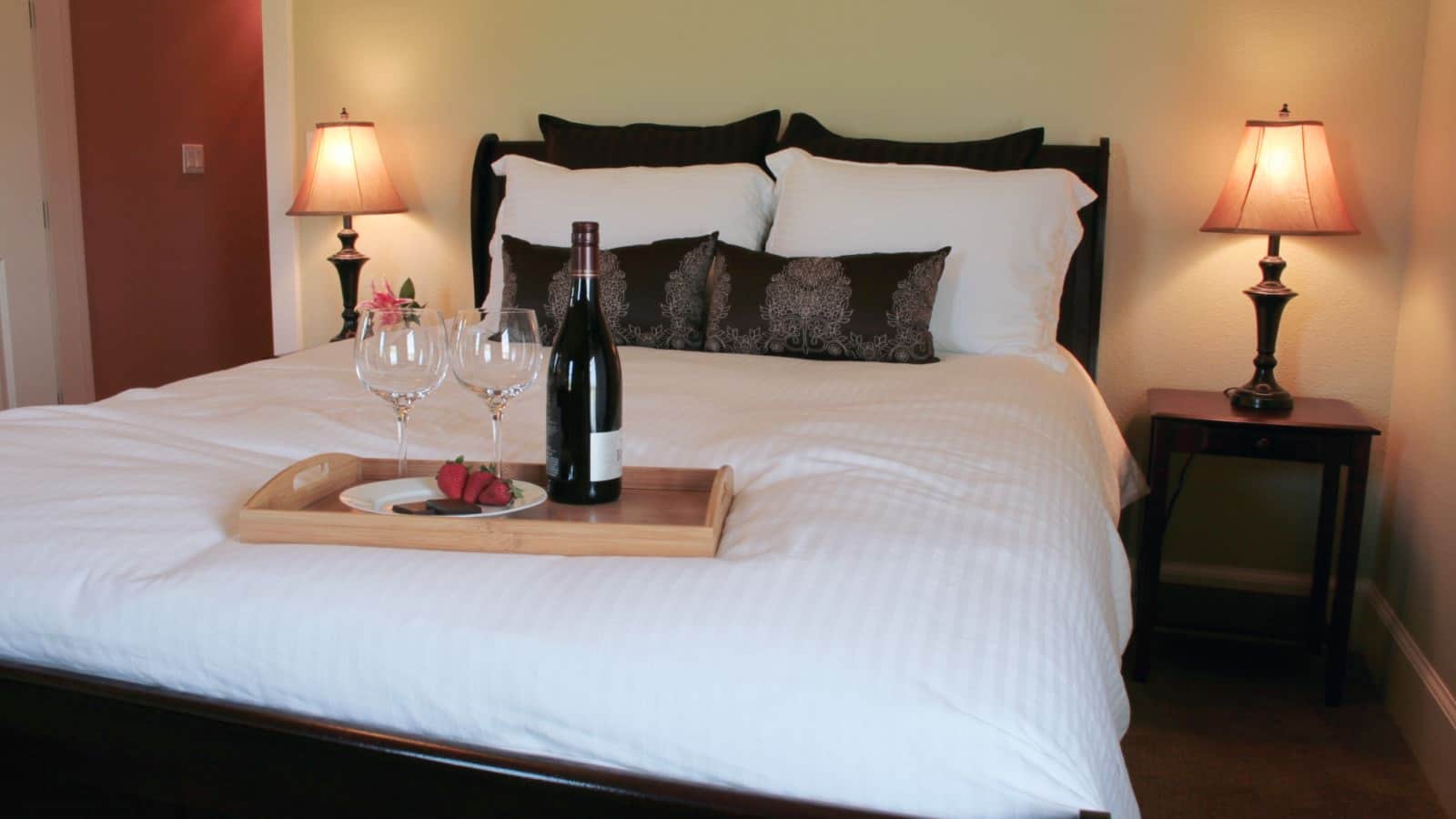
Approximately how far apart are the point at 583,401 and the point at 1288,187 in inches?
80.0

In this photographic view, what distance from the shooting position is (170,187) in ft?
14.9

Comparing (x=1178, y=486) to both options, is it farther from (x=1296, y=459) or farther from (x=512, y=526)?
(x=512, y=526)

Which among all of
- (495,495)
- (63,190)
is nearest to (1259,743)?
(495,495)

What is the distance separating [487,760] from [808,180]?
2.02 m

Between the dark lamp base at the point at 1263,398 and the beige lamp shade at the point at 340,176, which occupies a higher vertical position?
the beige lamp shade at the point at 340,176

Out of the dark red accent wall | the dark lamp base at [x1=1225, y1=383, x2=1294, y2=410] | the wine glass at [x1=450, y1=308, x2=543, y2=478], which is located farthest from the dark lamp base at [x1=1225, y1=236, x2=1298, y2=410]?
the dark red accent wall

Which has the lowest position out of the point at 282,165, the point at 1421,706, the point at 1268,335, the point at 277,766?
the point at 1421,706

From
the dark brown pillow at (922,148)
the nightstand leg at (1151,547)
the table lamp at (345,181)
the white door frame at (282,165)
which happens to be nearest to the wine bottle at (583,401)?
the nightstand leg at (1151,547)

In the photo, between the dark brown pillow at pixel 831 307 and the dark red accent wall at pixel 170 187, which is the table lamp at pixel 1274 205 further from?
the dark red accent wall at pixel 170 187

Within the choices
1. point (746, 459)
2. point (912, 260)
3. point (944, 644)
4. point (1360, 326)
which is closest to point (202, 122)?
point (912, 260)

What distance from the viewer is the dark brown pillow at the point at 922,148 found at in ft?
9.67

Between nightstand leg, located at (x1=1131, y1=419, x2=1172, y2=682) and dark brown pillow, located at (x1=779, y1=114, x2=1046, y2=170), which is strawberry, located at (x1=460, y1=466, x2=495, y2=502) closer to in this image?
nightstand leg, located at (x1=1131, y1=419, x2=1172, y2=682)

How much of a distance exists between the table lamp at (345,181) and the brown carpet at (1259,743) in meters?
2.40

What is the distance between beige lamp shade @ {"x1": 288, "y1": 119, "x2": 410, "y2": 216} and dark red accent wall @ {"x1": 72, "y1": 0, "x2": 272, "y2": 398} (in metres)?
1.34
